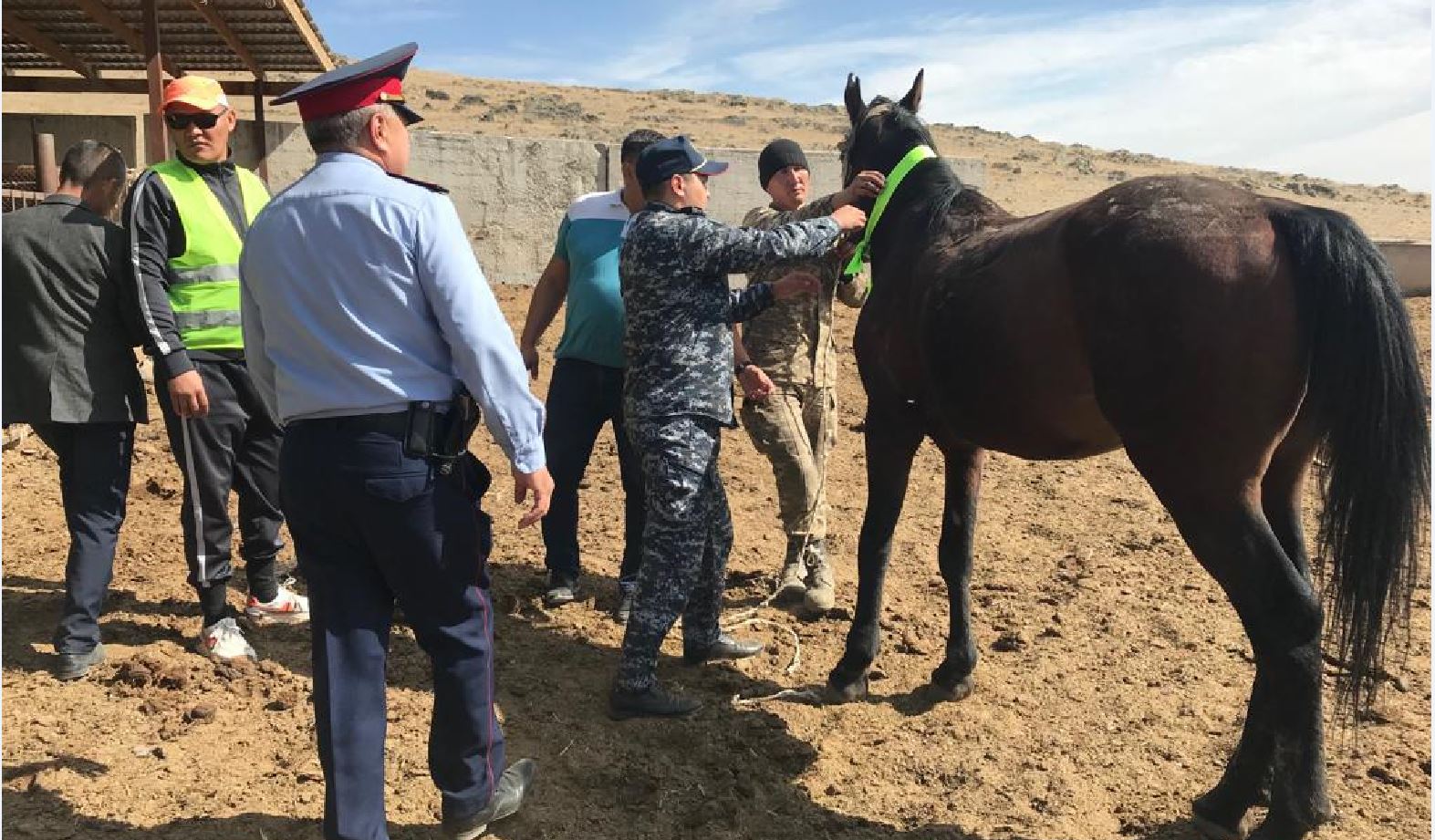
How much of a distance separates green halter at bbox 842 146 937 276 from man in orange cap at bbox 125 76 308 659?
2.50 meters

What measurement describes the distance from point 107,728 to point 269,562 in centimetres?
102

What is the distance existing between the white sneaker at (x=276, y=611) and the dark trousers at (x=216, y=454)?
1.05 feet

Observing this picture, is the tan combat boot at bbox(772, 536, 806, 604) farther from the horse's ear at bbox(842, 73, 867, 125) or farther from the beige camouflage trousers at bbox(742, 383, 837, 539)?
the horse's ear at bbox(842, 73, 867, 125)

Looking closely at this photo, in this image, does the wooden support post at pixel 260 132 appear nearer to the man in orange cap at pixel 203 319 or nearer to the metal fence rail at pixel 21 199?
the metal fence rail at pixel 21 199

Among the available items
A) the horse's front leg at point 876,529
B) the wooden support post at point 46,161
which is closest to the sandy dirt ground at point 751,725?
the horse's front leg at point 876,529

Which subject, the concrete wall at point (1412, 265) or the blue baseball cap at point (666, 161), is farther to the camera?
the concrete wall at point (1412, 265)

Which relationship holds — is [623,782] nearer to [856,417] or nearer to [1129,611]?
[1129,611]

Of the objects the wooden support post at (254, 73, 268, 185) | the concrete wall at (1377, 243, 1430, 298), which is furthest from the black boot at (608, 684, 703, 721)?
the concrete wall at (1377, 243, 1430, 298)

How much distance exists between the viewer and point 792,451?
487 cm

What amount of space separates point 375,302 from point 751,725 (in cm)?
218

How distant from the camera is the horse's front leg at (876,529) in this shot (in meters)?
4.02

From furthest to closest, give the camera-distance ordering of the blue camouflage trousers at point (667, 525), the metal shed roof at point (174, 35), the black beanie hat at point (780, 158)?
1. the metal shed roof at point (174, 35)
2. the black beanie hat at point (780, 158)
3. the blue camouflage trousers at point (667, 525)

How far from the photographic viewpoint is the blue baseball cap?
3.49m

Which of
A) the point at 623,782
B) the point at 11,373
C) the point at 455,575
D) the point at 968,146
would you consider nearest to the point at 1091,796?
the point at 623,782
